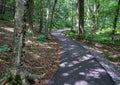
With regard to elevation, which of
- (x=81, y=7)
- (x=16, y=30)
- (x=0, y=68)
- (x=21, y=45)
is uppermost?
(x=81, y=7)

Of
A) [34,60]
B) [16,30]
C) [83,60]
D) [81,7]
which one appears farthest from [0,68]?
[81,7]

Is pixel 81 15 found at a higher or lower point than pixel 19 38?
higher

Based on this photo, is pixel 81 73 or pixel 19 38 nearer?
pixel 19 38

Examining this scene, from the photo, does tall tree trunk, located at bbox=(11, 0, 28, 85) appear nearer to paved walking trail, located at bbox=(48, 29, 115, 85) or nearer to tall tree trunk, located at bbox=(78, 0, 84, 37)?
paved walking trail, located at bbox=(48, 29, 115, 85)

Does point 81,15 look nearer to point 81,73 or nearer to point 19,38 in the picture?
point 81,73

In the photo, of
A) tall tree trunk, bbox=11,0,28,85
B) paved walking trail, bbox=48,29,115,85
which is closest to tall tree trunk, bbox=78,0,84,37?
paved walking trail, bbox=48,29,115,85

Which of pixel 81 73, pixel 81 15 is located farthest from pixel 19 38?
pixel 81 15

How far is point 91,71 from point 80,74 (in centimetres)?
91

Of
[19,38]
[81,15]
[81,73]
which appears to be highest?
[81,15]

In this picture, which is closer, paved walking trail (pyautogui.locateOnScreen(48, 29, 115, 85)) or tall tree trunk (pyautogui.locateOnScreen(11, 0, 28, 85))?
tall tree trunk (pyautogui.locateOnScreen(11, 0, 28, 85))

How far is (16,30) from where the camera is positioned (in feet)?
24.9

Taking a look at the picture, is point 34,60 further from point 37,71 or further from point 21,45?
point 21,45

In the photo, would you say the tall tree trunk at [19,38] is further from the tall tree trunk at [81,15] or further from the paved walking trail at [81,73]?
the tall tree trunk at [81,15]

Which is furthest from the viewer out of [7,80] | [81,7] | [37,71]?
[81,7]
